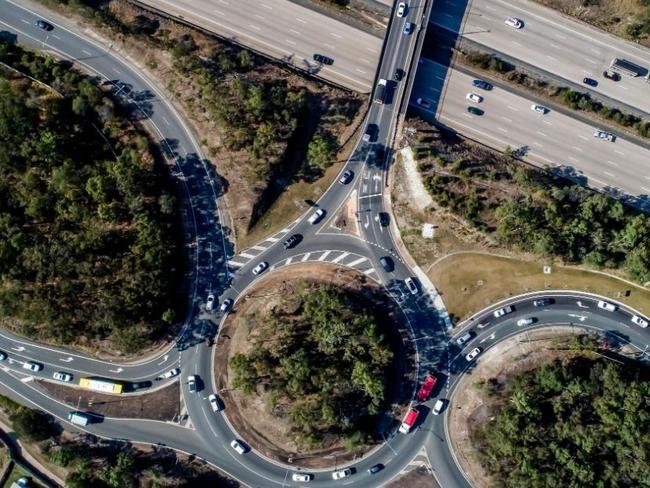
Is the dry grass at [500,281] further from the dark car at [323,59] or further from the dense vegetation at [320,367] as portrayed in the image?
the dark car at [323,59]

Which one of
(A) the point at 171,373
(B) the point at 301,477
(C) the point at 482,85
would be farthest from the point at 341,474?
(C) the point at 482,85

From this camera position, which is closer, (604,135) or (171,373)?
(171,373)

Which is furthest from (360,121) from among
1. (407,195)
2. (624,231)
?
(624,231)

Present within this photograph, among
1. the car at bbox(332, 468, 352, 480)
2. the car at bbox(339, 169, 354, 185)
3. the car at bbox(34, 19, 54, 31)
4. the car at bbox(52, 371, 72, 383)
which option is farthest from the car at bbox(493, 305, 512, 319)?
the car at bbox(34, 19, 54, 31)

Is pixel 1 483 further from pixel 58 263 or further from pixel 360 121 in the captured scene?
pixel 360 121

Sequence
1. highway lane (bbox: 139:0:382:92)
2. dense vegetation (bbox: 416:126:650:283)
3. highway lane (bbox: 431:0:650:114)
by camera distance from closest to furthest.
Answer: dense vegetation (bbox: 416:126:650:283), highway lane (bbox: 139:0:382:92), highway lane (bbox: 431:0:650:114)

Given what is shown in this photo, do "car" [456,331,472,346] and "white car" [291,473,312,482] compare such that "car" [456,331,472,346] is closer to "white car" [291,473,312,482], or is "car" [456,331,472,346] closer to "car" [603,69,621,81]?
"white car" [291,473,312,482]

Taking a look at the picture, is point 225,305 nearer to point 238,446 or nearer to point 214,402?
point 214,402
